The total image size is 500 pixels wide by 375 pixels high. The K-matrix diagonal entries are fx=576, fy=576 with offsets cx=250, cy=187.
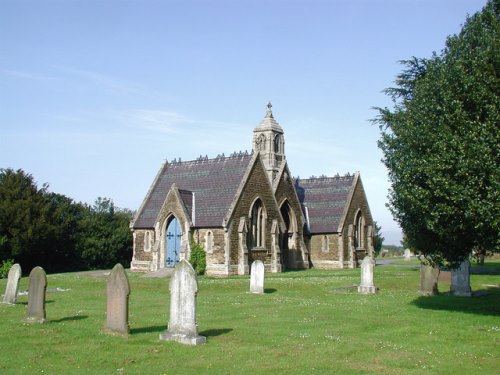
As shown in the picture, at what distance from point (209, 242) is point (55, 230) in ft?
40.0

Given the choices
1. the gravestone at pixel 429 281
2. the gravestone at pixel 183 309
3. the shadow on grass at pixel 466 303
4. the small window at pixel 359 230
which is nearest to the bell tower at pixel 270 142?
the small window at pixel 359 230

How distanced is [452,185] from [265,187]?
25.7 meters

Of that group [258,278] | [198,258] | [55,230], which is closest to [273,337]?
[258,278]

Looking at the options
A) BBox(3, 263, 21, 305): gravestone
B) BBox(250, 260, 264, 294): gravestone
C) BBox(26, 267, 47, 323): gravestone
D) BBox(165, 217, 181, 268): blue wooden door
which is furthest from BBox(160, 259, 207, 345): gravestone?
BBox(165, 217, 181, 268): blue wooden door

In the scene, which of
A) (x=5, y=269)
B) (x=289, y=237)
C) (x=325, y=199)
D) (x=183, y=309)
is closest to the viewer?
(x=183, y=309)

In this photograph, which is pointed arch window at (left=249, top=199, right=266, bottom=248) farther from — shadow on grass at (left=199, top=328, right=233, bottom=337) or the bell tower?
shadow on grass at (left=199, top=328, right=233, bottom=337)

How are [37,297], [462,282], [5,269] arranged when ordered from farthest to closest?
1. [5,269]
2. [462,282]
3. [37,297]

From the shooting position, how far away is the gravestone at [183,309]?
1345cm

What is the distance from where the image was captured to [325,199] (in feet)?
165

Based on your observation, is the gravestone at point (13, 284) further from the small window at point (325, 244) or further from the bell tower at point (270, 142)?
the small window at point (325, 244)

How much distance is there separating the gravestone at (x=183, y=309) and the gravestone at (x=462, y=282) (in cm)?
1444

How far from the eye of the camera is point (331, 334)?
582 inches

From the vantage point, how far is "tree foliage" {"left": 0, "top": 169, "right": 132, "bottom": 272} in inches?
1587

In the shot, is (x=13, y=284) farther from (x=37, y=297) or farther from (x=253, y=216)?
(x=253, y=216)
